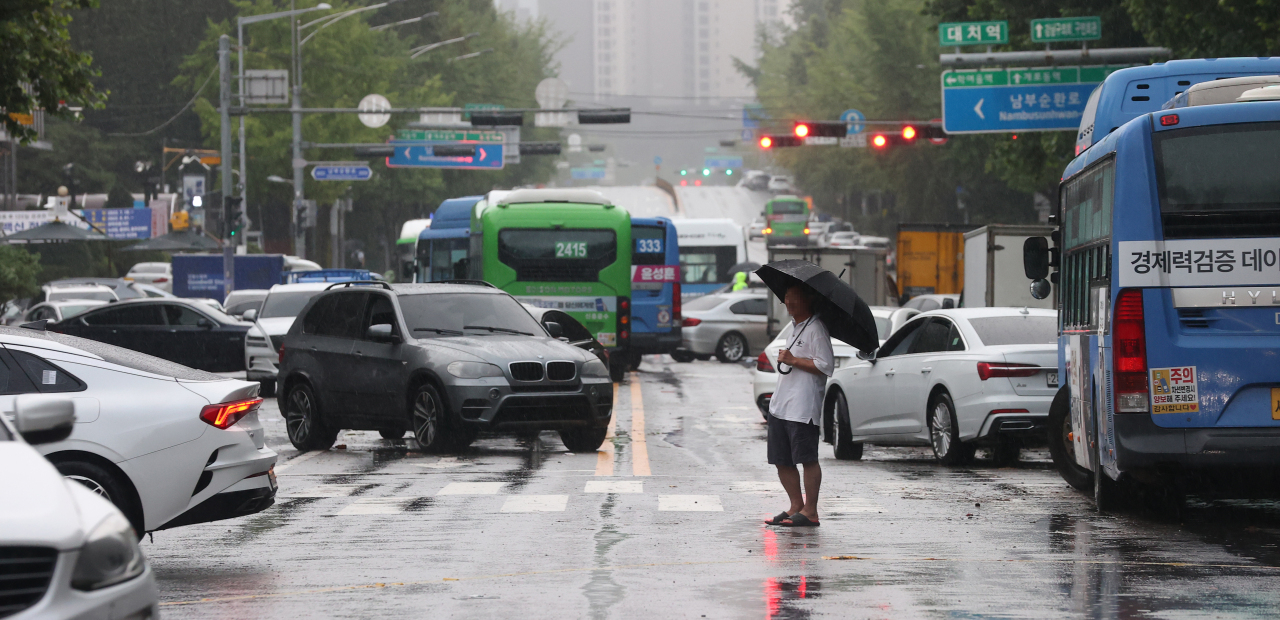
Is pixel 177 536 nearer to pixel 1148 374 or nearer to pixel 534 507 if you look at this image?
pixel 534 507

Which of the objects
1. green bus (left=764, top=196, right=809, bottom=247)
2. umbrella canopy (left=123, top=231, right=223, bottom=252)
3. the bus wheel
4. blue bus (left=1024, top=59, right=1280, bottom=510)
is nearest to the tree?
the bus wheel

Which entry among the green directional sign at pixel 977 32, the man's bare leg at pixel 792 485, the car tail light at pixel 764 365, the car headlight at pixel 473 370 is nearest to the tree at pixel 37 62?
the car headlight at pixel 473 370

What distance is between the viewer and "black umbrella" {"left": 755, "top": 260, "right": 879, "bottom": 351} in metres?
9.95

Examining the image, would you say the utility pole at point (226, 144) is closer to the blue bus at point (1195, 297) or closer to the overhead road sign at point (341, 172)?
the overhead road sign at point (341, 172)

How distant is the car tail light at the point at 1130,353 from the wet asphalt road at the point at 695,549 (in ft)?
2.68

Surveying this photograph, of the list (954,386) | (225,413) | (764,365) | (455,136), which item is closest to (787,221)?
(455,136)

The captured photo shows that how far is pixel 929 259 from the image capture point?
37.7 metres

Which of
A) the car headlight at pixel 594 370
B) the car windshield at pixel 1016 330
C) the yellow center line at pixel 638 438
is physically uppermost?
the car windshield at pixel 1016 330

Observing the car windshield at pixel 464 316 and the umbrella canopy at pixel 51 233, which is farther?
the umbrella canopy at pixel 51 233

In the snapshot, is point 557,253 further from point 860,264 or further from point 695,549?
point 695,549

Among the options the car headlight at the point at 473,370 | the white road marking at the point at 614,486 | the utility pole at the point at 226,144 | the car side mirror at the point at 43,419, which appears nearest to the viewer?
the car side mirror at the point at 43,419

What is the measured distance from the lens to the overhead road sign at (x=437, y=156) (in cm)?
5347

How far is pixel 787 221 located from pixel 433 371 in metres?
71.5

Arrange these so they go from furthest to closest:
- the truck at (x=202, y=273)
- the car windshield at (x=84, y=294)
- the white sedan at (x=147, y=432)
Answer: the truck at (x=202, y=273)
the car windshield at (x=84, y=294)
the white sedan at (x=147, y=432)
